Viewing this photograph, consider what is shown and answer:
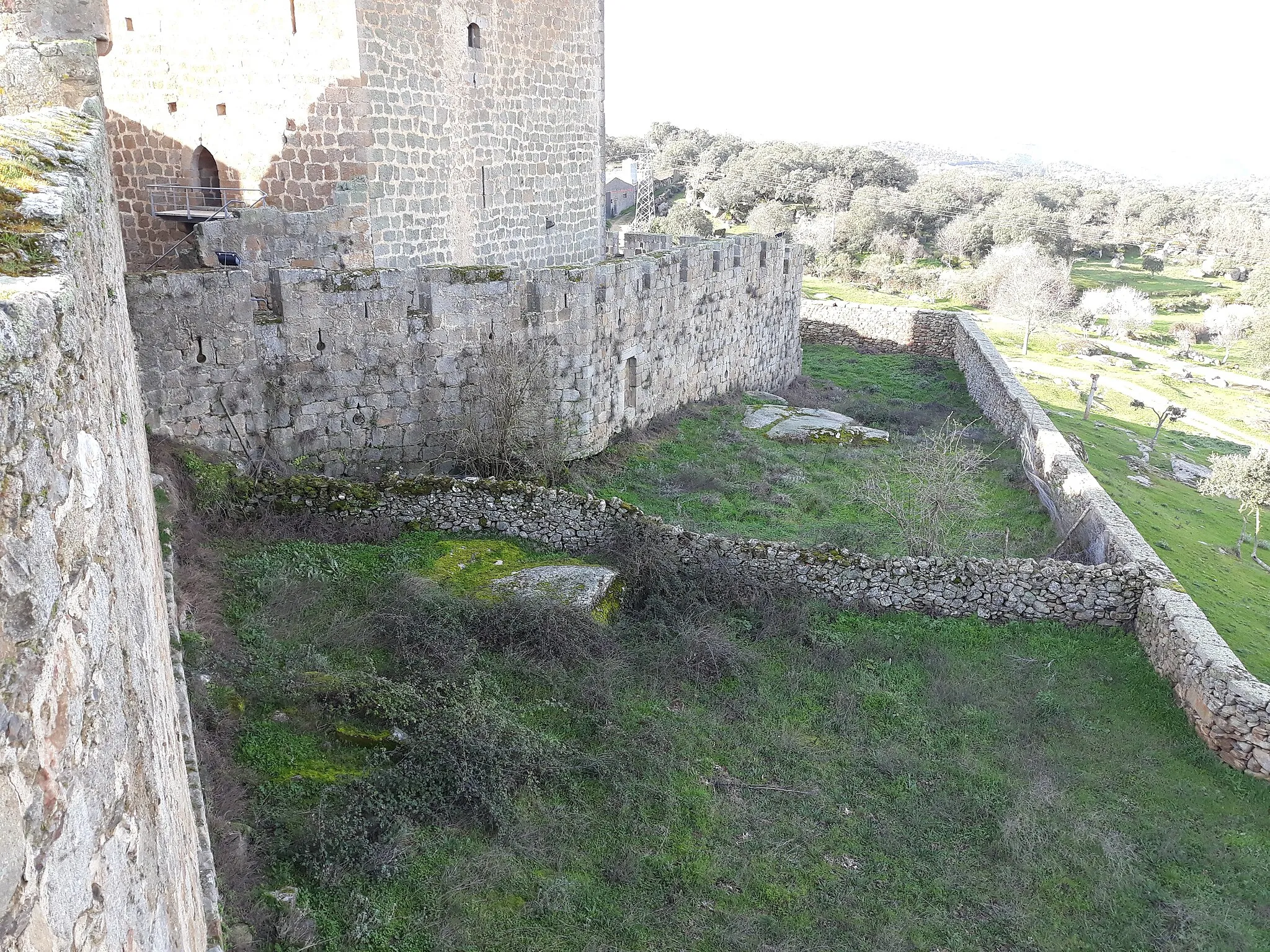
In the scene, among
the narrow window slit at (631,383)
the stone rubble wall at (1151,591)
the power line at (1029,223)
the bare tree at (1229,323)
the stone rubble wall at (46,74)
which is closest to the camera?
the stone rubble wall at (1151,591)

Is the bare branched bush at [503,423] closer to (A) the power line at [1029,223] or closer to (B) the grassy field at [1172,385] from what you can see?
Result: (B) the grassy field at [1172,385]

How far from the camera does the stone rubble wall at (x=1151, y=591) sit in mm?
8016

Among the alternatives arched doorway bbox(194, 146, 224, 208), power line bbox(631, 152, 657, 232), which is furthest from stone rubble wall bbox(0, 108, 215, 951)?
power line bbox(631, 152, 657, 232)

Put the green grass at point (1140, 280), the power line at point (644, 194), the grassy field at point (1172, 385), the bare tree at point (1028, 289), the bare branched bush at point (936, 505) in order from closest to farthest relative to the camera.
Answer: the bare branched bush at point (936, 505) → the grassy field at point (1172, 385) → the bare tree at point (1028, 289) → the power line at point (644, 194) → the green grass at point (1140, 280)

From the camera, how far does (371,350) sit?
1109 centimetres

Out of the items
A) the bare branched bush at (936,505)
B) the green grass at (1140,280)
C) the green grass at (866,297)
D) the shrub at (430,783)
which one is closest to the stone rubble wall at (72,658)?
the shrub at (430,783)

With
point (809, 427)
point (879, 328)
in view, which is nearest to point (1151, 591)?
point (809, 427)

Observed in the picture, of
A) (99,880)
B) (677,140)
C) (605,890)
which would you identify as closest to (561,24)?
(605,890)

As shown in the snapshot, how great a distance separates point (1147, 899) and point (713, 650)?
152 inches

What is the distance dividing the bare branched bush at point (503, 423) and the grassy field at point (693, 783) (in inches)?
97.1

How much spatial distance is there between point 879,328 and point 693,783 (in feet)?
76.8

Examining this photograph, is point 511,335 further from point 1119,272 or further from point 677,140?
point 677,140

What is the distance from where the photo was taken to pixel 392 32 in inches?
494

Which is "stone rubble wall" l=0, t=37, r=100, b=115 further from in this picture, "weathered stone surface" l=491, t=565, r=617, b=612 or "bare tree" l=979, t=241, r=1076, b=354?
"bare tree" l=979, t=241, r=1076, b=354
